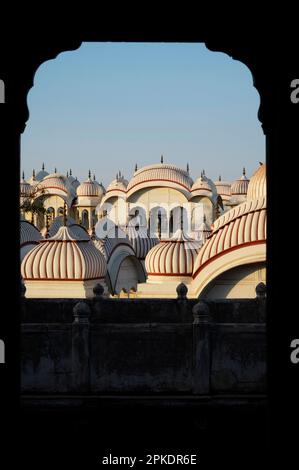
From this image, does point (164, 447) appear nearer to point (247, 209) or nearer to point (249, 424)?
point (249, 424)

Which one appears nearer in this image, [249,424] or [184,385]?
[249,424]

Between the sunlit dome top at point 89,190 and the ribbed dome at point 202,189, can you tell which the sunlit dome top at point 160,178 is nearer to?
the ribbed dome at point 202,189

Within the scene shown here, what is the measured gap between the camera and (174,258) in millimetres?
12117

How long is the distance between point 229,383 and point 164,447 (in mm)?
1474

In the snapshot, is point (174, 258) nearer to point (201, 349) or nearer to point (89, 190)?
point (201, 349)

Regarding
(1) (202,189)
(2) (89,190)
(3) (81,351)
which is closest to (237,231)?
(3) (81,351)

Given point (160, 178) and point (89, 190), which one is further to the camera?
point (89, 190)

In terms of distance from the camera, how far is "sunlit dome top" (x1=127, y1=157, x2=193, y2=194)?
28031mm

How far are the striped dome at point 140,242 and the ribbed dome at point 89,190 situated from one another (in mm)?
11409

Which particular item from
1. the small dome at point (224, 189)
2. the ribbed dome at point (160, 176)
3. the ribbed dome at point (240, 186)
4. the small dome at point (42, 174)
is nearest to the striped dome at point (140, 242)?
the ribbed dome at point (160, 176)

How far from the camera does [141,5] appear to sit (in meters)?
2.89

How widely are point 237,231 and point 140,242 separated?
42.0 feet

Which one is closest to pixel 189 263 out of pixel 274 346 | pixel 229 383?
pixel 229 383
